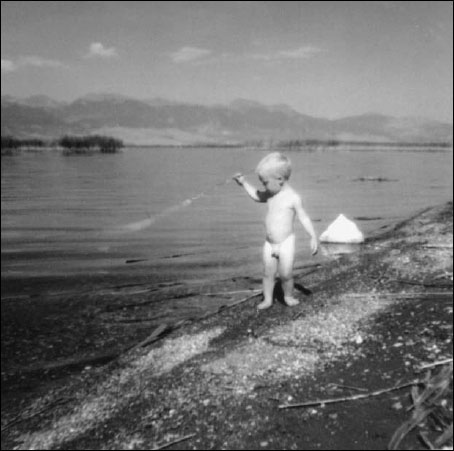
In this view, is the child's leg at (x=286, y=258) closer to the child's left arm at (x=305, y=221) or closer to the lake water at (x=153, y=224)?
the child's left arm at (x=305, y=221)

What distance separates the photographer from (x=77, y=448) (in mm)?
4285

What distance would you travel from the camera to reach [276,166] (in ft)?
19.2

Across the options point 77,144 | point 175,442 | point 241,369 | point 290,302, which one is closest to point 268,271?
point 290,302

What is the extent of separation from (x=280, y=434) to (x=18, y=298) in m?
8.43

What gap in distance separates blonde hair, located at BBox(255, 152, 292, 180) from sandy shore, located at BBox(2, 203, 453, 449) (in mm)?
1938

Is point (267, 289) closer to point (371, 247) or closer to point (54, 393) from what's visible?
point (54, 393)

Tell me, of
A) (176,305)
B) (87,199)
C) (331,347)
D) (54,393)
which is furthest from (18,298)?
(87,199)

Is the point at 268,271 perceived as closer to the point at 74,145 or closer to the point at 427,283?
the point at 427,283

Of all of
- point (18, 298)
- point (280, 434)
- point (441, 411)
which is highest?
point (441, 411)

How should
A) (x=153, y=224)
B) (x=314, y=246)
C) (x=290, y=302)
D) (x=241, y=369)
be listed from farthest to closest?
(x=153, y=224) → (x=290, y=302) → (x=314, y=246) → (x=241, y=369)

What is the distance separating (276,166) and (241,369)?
2428 mm

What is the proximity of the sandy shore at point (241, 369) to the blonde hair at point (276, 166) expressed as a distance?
194cm

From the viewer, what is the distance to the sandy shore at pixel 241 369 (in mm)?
4008

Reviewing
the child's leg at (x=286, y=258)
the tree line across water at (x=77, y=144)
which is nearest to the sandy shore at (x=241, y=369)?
the child's leg at (x=286, y=258)
